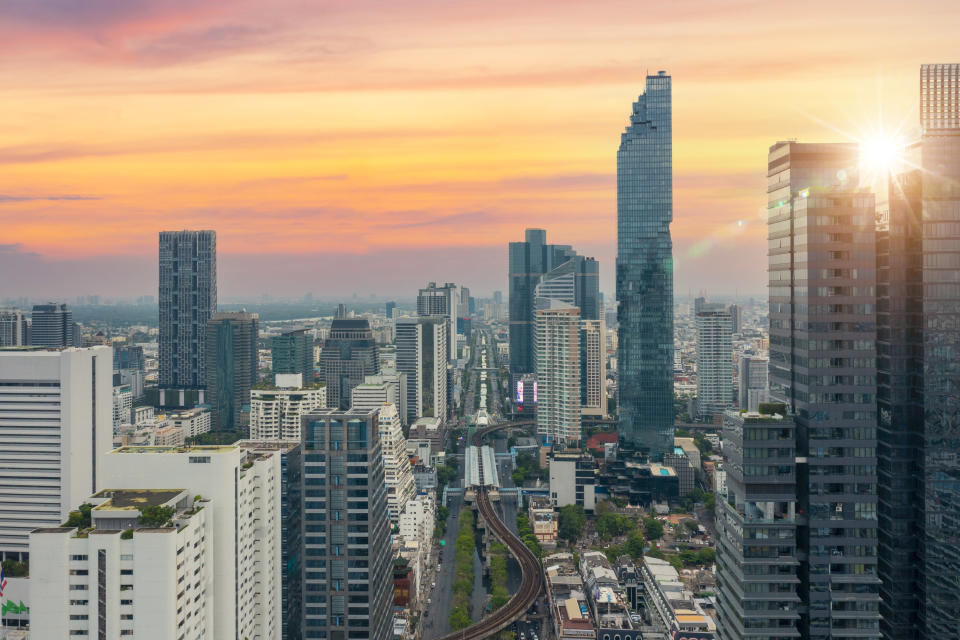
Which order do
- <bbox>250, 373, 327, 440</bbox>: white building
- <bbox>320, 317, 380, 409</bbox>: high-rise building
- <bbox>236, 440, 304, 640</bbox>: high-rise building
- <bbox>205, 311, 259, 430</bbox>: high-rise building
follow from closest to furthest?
<bbox>236, 440, 304, 640</bbox>: high-rise building → <bbox>250, 373, 327, 440</bbox>: white building → <bbox>205, 311, 259, 430</bbox>: high-rise building → <bbox>320, 317, 380, 409</bbox>: high-rise building

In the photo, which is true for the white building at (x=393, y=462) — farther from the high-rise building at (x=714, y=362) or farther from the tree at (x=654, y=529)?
the high-rise building at (x=714, y=362)

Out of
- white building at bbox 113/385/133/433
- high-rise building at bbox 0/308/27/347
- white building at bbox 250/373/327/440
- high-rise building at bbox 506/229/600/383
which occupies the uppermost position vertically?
high-rise building at bbox 506/229/600/383

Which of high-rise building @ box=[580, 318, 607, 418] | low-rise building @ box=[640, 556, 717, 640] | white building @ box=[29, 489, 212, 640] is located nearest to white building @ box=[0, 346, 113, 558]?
white building @ box=[29, 489, 212, 640]

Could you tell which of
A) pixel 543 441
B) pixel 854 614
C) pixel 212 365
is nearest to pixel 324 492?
pixel 854 614

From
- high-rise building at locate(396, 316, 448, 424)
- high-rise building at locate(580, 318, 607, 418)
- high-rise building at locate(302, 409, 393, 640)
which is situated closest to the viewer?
high-rise building at locate(302, 409, 393, 640)

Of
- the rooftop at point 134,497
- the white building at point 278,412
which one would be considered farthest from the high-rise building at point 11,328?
the rooftop at point 134,497

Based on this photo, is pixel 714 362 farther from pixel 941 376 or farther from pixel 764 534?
pixel 764 534

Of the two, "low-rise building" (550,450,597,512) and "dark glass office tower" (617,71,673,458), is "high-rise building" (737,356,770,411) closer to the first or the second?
"dark glass office tower" (617,71,673,458)
